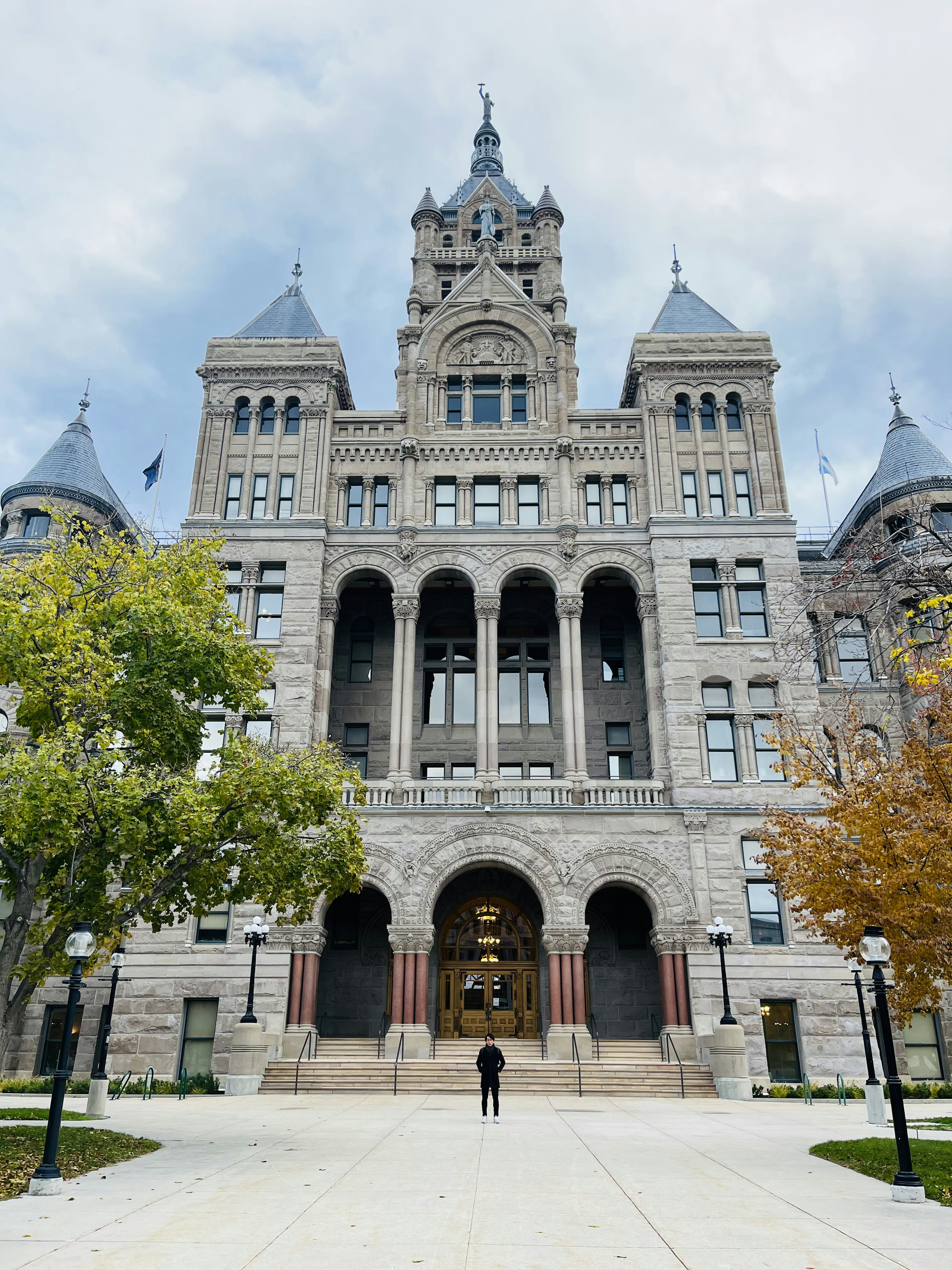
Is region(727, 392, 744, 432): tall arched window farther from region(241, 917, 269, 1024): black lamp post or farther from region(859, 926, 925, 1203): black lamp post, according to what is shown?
region(859, 926, 925, 1203): black lamp post

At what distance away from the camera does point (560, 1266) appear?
863cm

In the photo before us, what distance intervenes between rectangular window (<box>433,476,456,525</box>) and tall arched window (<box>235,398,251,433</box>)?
8764 mm

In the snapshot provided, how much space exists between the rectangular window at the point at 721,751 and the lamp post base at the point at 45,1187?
26933 mm

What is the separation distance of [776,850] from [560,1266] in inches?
583

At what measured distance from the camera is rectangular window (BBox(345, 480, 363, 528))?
4050cm

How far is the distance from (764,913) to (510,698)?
13.3 metres

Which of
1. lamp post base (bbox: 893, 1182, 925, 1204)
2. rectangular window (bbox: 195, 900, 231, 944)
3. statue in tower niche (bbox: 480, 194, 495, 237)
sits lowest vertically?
lamp post base (bbox: 893, 1182, 925, 1204)

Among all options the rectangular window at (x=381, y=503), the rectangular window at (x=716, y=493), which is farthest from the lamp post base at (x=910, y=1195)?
the rectangular window at (x=381, y=503)

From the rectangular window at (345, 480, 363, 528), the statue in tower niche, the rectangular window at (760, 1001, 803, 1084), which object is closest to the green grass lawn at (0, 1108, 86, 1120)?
the rectangular window at (760, 1001, 803, 1084)

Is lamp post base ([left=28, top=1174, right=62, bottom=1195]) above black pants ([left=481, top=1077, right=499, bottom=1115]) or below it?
below

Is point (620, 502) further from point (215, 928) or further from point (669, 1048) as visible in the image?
point (215, 928)

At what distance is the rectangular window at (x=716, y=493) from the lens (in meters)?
39.7

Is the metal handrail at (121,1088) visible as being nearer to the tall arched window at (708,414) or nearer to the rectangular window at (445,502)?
the rectangular window at (445,502)

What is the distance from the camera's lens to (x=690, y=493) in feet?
132
